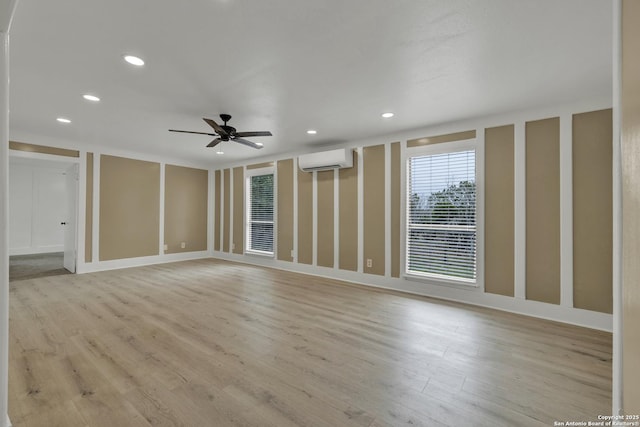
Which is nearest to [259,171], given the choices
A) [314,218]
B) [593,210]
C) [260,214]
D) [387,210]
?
[260,214]

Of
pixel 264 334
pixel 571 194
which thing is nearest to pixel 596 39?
pixel 571 194

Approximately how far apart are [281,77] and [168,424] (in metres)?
2.81

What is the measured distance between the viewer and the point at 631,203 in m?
0.70

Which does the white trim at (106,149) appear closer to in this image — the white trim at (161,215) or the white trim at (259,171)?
the white trim at (161,215)

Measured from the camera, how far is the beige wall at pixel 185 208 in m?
6.83

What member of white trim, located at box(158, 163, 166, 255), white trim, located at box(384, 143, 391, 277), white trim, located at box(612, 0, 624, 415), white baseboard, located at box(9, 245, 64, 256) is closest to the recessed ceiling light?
white trim, located at box(612, 0, 624, 415)

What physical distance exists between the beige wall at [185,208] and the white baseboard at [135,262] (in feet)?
0.44

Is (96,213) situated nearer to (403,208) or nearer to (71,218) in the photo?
(71,218)

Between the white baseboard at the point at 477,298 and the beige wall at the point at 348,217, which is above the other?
the beige wall at the point at 348,217

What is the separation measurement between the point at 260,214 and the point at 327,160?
8.04 feet

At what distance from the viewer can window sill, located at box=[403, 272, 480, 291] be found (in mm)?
3826

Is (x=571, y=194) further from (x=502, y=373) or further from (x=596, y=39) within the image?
(x=502, y=373)

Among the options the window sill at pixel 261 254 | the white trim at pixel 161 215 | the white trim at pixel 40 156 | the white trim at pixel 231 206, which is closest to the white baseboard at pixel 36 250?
the white trim at pixel 40 156

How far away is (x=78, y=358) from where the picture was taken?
2.29m
